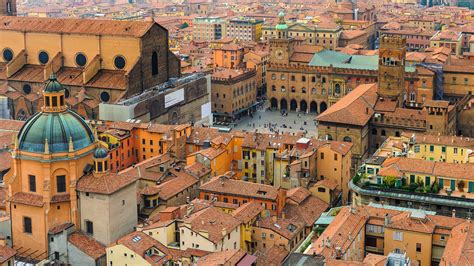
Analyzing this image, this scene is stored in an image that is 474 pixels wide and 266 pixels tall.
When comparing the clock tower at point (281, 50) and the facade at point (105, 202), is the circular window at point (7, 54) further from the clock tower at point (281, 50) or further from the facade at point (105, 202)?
the facade at point (105, 202)

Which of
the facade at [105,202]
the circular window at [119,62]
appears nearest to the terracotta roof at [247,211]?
the facade at [105,202]

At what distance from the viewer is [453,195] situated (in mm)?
49250

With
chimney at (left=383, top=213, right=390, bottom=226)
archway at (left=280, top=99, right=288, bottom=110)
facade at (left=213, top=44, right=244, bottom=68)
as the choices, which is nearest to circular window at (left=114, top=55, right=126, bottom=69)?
archway at (left=280, top=99, right=288, bottom=110)

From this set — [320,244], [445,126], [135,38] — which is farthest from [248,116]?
[320,244]

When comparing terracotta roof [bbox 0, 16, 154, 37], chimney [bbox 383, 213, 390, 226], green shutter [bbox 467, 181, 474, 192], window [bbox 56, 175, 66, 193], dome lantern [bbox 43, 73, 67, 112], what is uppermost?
terracotta roof [bbox 0, 16, 154, 37]

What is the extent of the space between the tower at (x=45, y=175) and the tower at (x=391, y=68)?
123 feet

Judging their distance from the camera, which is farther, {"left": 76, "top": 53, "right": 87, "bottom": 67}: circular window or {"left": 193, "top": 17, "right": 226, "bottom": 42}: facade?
{"left": 193, "top": 17, "right": 226, "bottom": 42}: facade

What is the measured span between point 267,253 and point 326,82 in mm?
53633

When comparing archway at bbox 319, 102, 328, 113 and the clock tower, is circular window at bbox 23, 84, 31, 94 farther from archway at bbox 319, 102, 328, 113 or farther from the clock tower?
archway at bbox 319, 102, 328, 113

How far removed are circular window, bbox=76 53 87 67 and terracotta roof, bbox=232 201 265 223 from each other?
35.7 meters

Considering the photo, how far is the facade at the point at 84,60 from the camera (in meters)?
77.4

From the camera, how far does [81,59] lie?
80875mm

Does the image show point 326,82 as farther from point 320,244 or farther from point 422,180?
point 320,244

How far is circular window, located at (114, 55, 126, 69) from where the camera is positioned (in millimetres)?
78812
